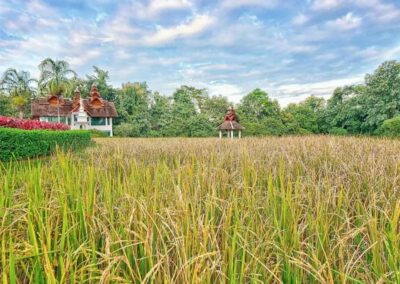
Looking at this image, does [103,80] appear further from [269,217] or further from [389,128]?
[269,217]

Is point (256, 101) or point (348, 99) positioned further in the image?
point (256, 101)

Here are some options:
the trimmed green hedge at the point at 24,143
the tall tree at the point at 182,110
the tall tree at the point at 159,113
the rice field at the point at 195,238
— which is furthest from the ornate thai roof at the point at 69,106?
the rice field at the point at 195,238

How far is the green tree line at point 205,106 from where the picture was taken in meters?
26.2

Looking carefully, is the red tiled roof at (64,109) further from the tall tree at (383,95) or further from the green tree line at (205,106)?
the tall tree at (383,95)

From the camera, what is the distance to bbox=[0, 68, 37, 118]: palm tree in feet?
112

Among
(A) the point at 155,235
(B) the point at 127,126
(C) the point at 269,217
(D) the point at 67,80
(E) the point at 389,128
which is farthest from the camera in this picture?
(D) the point at 67,80

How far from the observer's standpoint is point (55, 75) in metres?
34.2

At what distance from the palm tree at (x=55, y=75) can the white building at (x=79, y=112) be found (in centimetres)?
104

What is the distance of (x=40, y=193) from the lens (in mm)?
2463

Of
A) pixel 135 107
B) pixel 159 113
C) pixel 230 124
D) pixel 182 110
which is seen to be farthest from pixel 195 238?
pixel 135 107

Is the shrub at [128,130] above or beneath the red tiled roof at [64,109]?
beneath

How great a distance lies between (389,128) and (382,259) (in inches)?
828

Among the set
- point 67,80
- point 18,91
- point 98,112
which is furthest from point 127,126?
point 18,91

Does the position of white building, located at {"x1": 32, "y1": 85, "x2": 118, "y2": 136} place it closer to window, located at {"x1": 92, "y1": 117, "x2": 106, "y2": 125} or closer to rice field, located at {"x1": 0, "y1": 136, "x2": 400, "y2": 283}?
window, located at {"x1": 92, "y1": 117, "x2": 106, "y2": 125}
